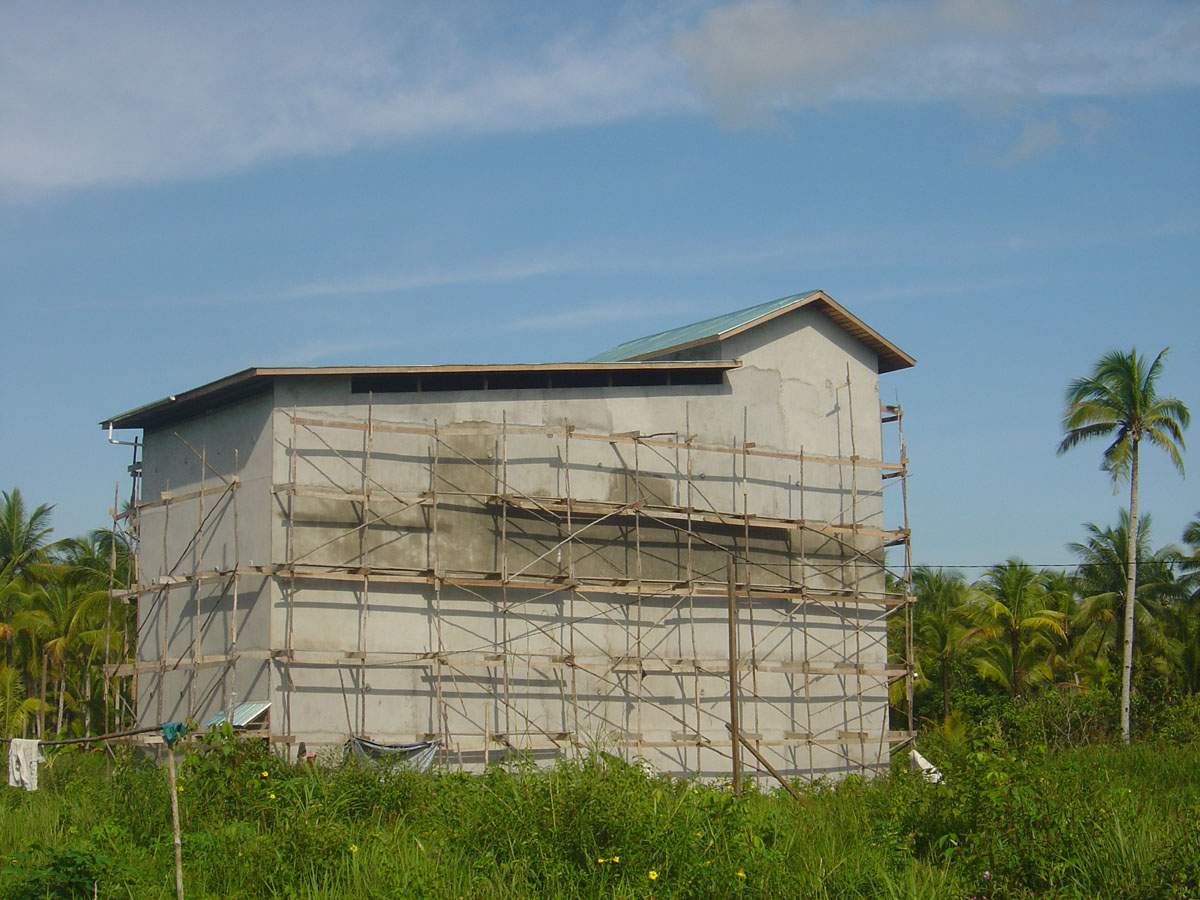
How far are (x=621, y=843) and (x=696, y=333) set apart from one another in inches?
602

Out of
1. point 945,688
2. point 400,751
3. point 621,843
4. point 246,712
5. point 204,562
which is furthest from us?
point 945,688

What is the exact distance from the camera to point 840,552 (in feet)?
84.6

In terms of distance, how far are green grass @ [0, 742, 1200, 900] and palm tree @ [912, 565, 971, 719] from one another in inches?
880

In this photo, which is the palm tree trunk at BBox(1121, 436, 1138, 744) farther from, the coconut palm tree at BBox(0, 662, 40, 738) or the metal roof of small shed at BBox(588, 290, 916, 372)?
the coconut palm tree at BBox(0, 662, 40, 738)

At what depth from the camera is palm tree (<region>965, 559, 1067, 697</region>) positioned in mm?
36469

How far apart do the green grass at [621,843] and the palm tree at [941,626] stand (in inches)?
880

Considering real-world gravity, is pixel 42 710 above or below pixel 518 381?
below

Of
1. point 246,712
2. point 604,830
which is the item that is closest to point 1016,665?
point 246,712

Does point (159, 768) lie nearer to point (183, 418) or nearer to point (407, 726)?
point (407, 726)

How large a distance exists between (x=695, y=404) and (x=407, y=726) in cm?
780

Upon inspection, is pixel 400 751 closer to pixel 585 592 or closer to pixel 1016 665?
pixel 585 592

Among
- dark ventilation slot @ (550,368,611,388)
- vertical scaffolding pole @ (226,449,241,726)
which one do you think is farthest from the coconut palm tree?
dark ventilation slot @ (550,368,611,388)

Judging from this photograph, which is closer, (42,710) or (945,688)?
(42,710)

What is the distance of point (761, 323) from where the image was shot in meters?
25.6
